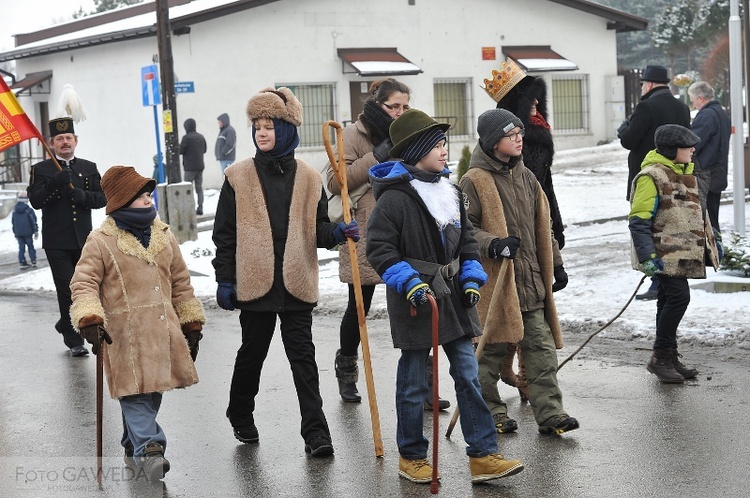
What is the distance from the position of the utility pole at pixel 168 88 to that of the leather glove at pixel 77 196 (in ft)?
25.3

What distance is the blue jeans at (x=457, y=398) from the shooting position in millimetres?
5812

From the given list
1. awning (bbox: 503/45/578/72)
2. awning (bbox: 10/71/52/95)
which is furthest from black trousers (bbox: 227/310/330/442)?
awning (bbox: 10/71/52/95)

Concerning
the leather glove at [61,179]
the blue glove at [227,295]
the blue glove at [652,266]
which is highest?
the leather glove at [61,179]

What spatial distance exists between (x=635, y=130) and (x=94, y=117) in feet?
69.9

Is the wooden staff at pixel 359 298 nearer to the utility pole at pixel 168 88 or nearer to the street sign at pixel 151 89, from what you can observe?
the utility pole at pixel 168 88

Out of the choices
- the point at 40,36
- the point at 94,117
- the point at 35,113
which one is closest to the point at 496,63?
the point at 94,117

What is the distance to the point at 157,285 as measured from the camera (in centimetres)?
621

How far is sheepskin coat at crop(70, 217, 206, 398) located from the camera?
239 inches

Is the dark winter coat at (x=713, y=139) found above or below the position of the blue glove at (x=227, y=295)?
above

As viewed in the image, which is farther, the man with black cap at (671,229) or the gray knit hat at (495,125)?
the man with black cap at (671,229)

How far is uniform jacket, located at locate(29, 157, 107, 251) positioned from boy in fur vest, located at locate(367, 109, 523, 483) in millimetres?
4451

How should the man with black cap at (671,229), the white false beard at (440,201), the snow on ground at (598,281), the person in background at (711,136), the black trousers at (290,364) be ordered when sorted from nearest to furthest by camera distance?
the white false beard at (440,201) < the black trousers at (290,364) < the man with black cap at (671,229) < the snow on ground at (598,281) < the person in background at (711,136)

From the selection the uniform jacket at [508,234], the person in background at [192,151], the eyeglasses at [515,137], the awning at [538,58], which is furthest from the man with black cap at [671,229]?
the awning at [538,58]

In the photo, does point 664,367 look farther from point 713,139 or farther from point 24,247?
point 24,247
